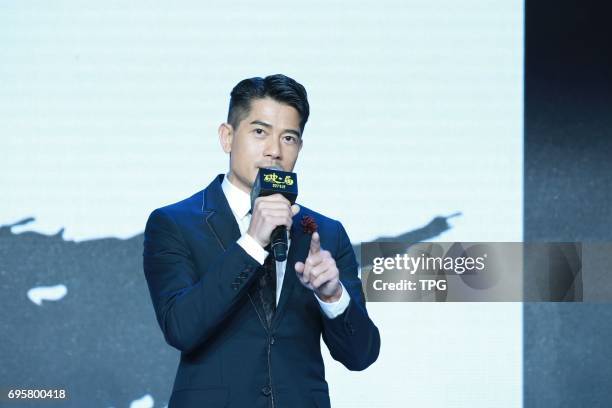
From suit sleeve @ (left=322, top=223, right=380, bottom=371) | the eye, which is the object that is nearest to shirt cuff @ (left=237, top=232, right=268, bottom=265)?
suit sleeve @ (left=322, top=223, right=380, bottom=371)

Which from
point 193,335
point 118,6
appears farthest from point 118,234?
point 193,335

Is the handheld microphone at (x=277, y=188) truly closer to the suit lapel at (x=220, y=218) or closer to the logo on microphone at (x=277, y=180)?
the logo on microphone at (x=277, y=180)

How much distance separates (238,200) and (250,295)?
295 millimetres

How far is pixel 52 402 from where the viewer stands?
12.2 feet

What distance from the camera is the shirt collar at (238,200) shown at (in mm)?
1949

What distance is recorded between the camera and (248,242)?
1631mm

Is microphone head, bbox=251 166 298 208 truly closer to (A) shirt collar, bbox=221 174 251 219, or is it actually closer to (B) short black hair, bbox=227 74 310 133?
(A) shirt collar, bbox=221 174 251 219

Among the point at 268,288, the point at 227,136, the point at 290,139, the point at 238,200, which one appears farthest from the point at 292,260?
the point at 227,136

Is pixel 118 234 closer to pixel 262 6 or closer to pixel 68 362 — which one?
pixel 68 362

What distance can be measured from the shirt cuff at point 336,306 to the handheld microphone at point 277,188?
0.19 meters

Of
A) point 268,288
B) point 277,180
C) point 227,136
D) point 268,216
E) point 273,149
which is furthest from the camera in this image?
point 227,136

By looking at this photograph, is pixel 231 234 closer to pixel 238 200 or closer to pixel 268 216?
pixel 238 200

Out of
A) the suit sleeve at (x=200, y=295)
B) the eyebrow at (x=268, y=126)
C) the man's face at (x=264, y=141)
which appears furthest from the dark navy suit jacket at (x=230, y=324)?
the eyebrow at (x=268, y=126)

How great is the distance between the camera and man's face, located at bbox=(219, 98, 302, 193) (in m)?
1.93
